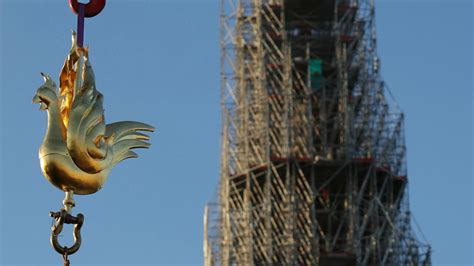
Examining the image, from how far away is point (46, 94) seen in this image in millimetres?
9594

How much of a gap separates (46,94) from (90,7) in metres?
0.89

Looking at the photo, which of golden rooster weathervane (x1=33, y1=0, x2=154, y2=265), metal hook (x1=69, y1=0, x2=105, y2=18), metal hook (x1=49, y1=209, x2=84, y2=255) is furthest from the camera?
metal hook (x1=69, y1=0, x2=105, y2=18)

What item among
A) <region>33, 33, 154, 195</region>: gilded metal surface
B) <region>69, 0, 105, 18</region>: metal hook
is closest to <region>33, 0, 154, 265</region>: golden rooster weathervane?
<region>33, 33, 154, 195</region>: gilded metal surface

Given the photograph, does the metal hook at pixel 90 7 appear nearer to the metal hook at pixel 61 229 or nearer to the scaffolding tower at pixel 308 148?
the metal hook at pixel 61 229

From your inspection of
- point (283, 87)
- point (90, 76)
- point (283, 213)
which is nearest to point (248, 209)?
point (283, 213)

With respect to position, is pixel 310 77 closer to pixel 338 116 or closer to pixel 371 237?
pixel 338 116

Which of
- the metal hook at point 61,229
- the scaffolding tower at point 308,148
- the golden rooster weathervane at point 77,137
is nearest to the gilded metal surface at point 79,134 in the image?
the golden rooster weathervane at point 77,137

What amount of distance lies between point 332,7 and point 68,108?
155ft

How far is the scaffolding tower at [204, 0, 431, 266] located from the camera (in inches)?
2061

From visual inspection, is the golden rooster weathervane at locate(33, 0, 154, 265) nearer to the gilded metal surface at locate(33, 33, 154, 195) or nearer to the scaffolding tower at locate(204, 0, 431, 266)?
the gilded metal surface at locate(33, 33, 154, 195)

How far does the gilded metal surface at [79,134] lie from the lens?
370 inches

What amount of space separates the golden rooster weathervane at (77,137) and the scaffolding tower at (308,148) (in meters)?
41.5

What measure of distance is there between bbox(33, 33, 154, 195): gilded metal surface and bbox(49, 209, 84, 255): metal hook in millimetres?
195

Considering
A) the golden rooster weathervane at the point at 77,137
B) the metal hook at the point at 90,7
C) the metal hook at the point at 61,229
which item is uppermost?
the metal hook at the point at 90,7
